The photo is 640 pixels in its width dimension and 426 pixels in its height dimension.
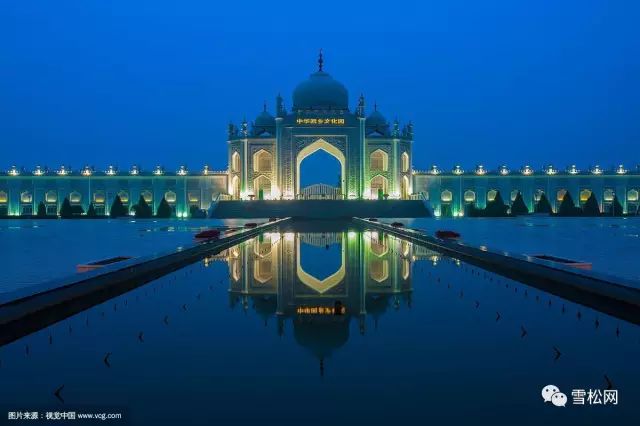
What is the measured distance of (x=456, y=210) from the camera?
6169 cm

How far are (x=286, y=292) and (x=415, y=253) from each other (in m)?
7.93

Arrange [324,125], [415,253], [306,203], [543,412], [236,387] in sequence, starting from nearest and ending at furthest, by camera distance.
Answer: [543,412]
[236,387]
[415,253]
[306,203]
[324,125]

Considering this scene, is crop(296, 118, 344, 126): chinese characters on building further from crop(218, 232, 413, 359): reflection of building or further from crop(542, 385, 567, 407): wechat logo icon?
crop(542, 385, 567, 407): wechat logo icon

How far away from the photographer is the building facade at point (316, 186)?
53656 millimetres

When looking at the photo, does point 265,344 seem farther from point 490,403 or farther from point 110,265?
point 110,265

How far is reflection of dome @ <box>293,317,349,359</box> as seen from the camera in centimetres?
658

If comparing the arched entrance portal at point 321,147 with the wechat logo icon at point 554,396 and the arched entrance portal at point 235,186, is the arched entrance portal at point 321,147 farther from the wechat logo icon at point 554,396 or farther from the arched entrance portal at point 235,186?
the wechat logo icon at point 554,396

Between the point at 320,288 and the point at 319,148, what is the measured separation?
44.8m

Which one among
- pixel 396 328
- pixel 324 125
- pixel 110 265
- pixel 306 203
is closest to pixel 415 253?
pixel 110 265

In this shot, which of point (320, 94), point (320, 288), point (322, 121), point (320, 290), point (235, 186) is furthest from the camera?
point (235, 186)

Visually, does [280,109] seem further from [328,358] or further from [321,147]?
[328,358]

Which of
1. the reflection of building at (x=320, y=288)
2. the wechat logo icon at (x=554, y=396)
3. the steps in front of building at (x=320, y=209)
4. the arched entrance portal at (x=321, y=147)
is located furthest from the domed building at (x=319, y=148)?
the wechat logo icon at (x=554, y=396)

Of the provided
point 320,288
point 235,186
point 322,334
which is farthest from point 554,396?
point 235,186

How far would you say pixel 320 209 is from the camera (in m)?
47.8
